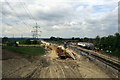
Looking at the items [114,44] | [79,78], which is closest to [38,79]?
[79,78]

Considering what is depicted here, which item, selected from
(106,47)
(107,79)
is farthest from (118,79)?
(106,47)

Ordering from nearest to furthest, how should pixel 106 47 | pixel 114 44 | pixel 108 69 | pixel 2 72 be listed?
1. pixel 2 72
2. pixel 108 69
3. pixel 114 44
4. pixel 106 47

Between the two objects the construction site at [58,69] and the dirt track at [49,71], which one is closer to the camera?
the dirt track at [49,71]

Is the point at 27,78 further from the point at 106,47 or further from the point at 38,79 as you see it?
the point at 106,47

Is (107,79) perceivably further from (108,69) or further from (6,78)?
(6,78)

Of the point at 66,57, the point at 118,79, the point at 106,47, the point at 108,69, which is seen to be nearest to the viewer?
the point at 118,79

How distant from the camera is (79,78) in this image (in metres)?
16.1

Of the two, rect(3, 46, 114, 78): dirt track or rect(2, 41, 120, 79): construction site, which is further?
rect(2, 41, 120, 79): construction site

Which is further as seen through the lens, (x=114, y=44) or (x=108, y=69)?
Result: (x=114, y=44)

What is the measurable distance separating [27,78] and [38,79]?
168 centimetres

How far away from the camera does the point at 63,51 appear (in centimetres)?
3444

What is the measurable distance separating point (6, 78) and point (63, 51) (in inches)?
828

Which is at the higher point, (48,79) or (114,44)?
(114,44)

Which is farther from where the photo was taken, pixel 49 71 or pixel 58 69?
pixel 58 69
